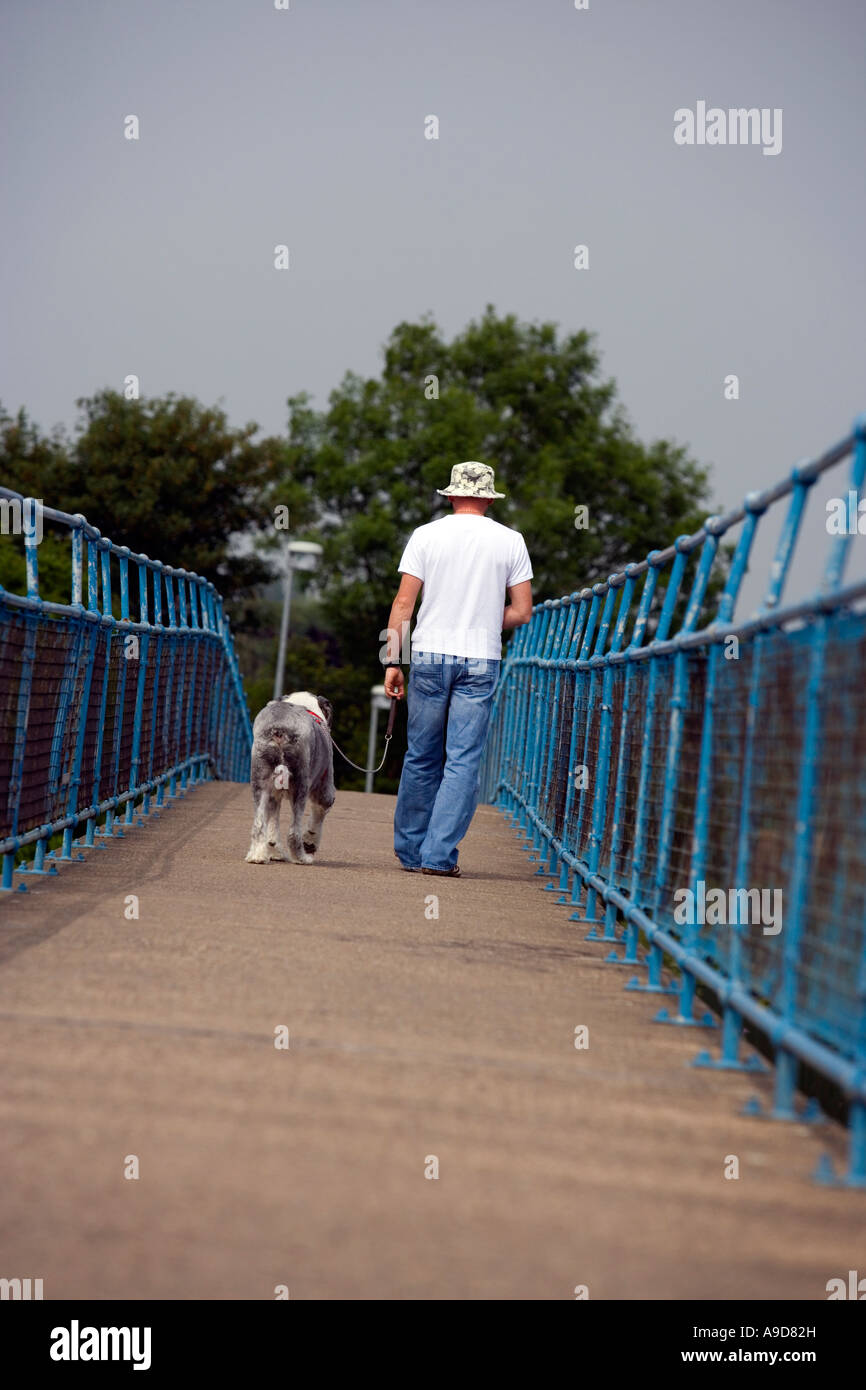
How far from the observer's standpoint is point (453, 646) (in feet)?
29.6

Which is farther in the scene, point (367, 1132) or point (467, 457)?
point (467, 457)

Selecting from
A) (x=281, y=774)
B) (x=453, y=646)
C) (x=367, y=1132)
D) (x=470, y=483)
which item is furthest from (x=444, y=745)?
(x=367, y=1132)

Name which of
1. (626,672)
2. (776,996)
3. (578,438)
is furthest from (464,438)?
(776,996)

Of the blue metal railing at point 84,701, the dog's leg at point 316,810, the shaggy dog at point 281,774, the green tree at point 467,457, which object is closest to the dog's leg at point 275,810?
the shaggy dog at point 281,774

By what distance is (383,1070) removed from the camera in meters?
4.31

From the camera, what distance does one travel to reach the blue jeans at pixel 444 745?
895cm

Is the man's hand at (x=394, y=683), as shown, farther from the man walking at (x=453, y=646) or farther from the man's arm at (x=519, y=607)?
the man's arm at (x=519, y=607)

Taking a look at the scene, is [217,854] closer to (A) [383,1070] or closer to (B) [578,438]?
(A) [383,1070]

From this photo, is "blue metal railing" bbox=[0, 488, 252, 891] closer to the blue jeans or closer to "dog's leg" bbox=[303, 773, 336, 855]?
"dog's leg" bbox=[303, 773, 336, 855]

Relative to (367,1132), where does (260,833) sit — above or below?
above

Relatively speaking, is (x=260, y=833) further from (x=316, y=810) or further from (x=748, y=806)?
(x=748, y=806)

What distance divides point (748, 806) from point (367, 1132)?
1.50m

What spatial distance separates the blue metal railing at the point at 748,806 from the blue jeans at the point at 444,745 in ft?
2.27
